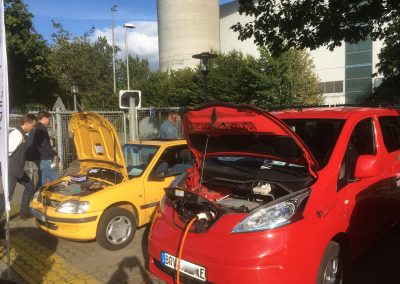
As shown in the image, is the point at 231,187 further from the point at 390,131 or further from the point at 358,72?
the point at 358,72

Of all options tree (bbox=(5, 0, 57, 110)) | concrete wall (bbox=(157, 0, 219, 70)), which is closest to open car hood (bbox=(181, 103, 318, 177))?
tree (bbox=(5, 0, 57, 110))

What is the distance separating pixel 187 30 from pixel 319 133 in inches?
1936

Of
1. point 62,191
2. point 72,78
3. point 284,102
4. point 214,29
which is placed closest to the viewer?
point 62,191

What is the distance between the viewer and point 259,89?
2505 cm

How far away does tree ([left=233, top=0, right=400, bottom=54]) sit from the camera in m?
9.39

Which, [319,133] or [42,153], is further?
[42,153]

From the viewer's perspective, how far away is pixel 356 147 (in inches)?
165

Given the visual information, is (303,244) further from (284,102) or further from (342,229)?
(284,102)

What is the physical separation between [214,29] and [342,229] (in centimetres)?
5082

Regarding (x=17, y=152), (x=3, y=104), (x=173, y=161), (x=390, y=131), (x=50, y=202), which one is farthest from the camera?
(x=17, y=152)

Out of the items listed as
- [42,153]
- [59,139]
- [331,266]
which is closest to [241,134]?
[331,266]

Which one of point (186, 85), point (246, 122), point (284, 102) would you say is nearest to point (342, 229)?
point (246, 122)

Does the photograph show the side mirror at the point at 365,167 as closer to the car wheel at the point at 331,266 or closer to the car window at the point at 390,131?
the car wheel at the point at 331,266

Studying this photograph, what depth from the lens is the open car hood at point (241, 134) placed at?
3.38 m
